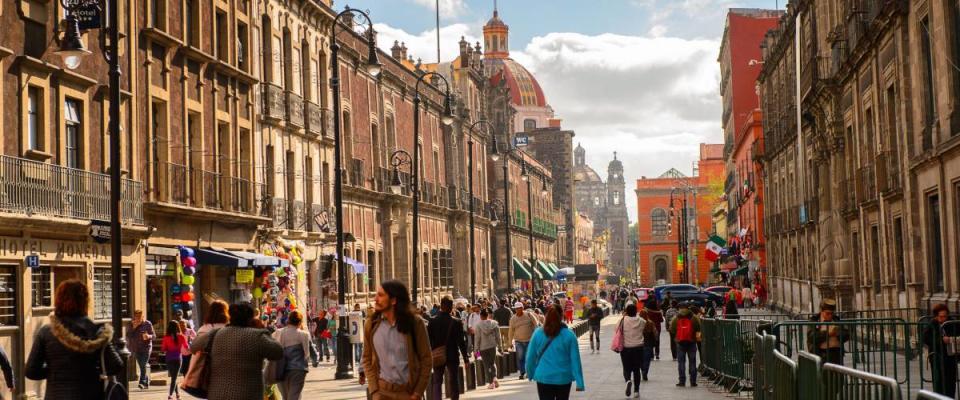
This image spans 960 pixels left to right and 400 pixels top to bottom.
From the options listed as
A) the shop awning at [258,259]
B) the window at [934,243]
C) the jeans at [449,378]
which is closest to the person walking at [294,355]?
the jeans at [449,378]

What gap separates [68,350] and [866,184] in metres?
25.9

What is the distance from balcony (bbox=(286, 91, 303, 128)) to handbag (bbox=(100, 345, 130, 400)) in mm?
27628

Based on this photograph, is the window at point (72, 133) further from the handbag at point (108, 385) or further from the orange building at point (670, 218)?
the orange building at point (670, 218)

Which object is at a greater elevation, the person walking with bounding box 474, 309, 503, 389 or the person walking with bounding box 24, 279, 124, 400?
the person walking with bounding box 24, 279, 124, 400

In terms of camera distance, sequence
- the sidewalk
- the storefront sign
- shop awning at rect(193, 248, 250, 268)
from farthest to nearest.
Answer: the storefront sign < shop awning at rect(193, 248, 250, 268) < the sidewalk

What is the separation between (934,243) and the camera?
2566 centimetres

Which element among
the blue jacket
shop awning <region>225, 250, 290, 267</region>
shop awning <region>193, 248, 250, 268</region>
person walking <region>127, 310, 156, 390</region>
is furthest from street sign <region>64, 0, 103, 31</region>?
the blue jacket

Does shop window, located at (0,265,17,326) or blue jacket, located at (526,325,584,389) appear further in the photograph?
shop window, located at (0,265,17,326)

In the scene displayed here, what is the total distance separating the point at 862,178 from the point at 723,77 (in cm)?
5963

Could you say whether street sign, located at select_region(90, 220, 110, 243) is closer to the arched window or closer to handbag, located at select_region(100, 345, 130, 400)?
handbag, located at select_region(100, 345, 130, 400)

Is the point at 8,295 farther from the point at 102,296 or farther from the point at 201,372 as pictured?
the point at 201,372

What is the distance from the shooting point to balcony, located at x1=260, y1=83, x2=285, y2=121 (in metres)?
36.0

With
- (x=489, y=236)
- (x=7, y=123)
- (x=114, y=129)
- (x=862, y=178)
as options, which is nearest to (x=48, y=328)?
(x=114, y=129)

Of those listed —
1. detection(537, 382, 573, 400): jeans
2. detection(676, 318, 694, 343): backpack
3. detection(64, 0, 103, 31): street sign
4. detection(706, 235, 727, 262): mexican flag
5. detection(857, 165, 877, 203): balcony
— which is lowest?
detection(537, 382, 573, 400): jeans
